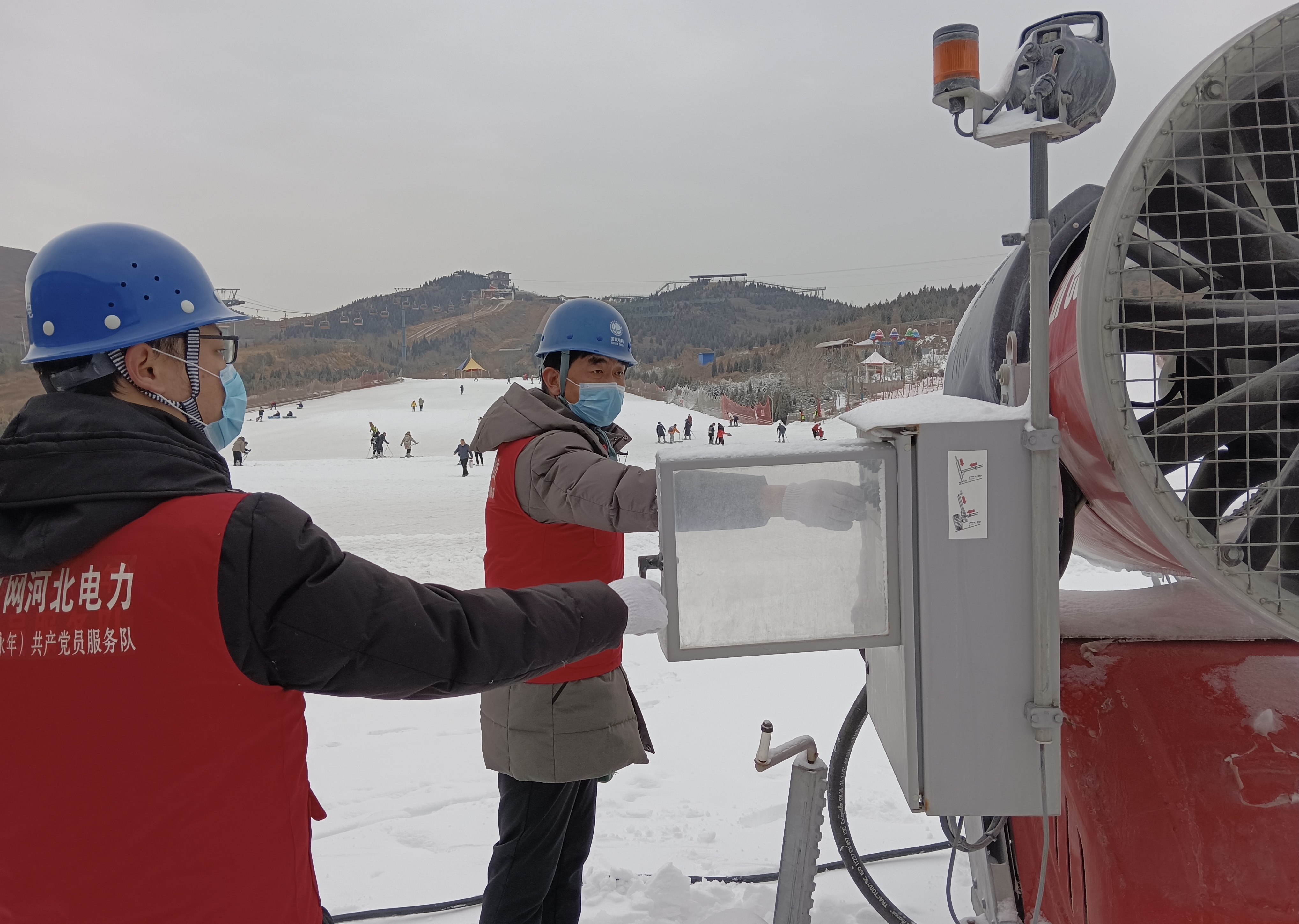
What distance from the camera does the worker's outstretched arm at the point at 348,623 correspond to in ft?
3.89

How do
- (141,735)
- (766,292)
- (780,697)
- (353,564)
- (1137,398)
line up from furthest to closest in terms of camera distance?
(766,292)
(780,697)
(1137,398)
(353,564)
(141,735)

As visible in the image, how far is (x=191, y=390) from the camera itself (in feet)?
4.63

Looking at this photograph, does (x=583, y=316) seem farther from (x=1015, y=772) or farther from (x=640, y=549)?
(x=640, y=549)

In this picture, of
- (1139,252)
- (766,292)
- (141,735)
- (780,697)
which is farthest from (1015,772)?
(766,292)

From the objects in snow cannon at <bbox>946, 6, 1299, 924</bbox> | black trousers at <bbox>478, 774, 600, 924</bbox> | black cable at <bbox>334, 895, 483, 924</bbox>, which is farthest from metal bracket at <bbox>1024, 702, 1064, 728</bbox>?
black cable at <bbox>334, 895, 483, 924</bbox>

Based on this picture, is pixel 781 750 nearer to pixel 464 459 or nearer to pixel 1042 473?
pixel 1042 473

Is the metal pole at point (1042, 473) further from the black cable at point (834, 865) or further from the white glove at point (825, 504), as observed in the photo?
the black cable at point (834, 865)

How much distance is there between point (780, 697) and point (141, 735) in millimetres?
3895

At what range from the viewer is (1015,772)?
4.95ft

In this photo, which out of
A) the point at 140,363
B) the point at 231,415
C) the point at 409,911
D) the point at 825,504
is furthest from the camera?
the point at 409,911

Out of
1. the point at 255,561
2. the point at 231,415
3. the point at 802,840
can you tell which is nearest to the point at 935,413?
the point at 802,840

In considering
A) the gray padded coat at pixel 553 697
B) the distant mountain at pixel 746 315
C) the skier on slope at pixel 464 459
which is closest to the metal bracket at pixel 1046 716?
the gray padded coat at pixel 553 697

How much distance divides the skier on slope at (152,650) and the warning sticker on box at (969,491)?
90cm

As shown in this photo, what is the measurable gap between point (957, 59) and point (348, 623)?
52.7 inches
